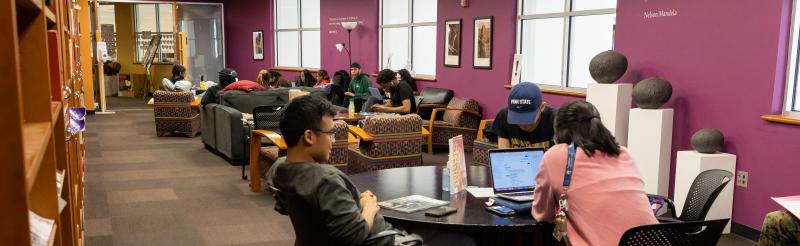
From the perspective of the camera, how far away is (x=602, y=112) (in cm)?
578

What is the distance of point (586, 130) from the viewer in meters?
2.39

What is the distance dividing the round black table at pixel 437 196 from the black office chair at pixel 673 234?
417mm

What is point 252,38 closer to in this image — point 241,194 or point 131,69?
point 131,69

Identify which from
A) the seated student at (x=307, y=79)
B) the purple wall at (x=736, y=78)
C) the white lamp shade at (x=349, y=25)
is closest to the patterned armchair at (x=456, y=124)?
the purple wall at (x=736, y=78)

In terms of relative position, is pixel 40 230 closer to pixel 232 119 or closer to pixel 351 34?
pixel 232 119

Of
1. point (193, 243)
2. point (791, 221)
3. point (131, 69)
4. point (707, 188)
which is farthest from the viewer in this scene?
point (131, 69)

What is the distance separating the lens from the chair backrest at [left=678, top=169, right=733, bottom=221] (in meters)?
2.94

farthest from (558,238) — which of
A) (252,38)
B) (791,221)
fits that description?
(252,38)

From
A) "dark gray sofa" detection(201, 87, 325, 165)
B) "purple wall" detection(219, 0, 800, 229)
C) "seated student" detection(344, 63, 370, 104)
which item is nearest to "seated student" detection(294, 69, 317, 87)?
"seated student" detection(344, 63, 370, 104)

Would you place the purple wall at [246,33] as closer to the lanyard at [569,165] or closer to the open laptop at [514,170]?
the open laptop at [514,170]

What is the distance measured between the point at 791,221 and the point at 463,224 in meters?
1.16

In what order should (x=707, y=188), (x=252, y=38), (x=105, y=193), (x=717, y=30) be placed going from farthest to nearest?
(x=252, y=38)
(x=105, y=193)
(x=717, y=30)
(x=707, y=188)

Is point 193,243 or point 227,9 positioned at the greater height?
point 227,9

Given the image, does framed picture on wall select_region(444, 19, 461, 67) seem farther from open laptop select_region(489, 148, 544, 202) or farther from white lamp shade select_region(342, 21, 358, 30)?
open laptop select_region(489, 148, 544, 202)
